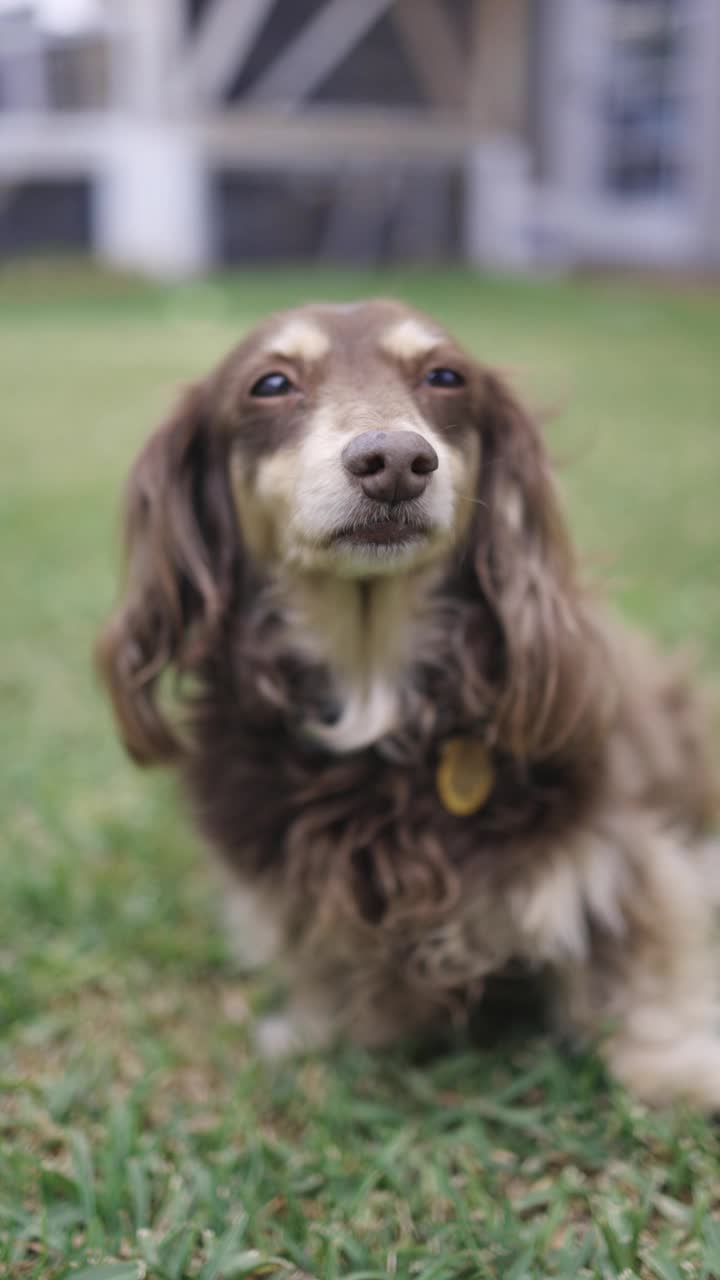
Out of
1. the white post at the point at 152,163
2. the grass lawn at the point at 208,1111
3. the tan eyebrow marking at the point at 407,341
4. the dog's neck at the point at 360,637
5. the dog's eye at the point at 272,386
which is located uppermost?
the white post at the point at 152,163

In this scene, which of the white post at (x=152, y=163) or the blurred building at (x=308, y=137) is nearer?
the blurred building at (x=308, y=137)

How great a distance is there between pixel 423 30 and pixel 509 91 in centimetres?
220

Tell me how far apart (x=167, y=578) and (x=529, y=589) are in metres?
0.74

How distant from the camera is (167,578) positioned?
8.30 ft

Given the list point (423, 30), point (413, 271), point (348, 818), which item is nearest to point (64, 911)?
point (348, 818)

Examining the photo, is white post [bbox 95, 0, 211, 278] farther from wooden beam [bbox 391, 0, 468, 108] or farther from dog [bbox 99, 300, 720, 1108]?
dog [bbox 99, 300, 720, 1108]

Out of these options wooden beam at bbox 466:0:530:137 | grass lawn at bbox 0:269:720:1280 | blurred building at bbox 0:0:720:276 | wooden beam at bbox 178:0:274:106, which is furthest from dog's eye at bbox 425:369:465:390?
wooden beam at bbox 178:0:274:106

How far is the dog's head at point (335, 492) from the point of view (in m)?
2.09

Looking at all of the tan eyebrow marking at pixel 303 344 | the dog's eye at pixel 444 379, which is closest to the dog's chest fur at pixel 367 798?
the dog's eye at pixel 444 379

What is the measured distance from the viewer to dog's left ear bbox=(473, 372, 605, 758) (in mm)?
2293

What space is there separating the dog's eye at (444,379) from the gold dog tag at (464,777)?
0.69 metres

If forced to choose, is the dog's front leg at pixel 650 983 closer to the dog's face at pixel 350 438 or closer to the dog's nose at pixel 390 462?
the dog's face at pixel 350 438

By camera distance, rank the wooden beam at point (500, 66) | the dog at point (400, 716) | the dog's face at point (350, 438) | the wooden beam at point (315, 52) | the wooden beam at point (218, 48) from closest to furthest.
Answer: the dog's face at point (350, 438) → the dog at point (400, 716) → the wooden beam at point (500, 66) → the wooden beam at point (315, 52) → the wooden beam at point (218, 48)

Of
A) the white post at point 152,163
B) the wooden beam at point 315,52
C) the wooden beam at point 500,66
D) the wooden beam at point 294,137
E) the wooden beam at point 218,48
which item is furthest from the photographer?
the wooden beam at point 294,137
